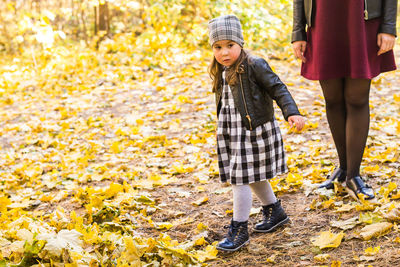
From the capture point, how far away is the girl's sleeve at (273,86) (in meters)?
2.28

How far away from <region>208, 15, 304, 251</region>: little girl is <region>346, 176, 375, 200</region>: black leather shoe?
1.97 ft

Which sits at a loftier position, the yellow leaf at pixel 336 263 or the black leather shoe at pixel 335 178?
the black leather shoe at pixel 335 178

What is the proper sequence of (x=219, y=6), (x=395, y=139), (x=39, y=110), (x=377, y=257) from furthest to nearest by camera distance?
1. (x=219, y=6)
2. (x=39, y=110)
3. (x=395, y=139)
4. (x=377, y=257)

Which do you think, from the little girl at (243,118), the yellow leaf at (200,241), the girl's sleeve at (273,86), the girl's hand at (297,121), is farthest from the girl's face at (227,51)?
the yellow leaf at (200,241)

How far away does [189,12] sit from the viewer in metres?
9.43

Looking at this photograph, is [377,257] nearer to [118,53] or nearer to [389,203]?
[389,203]

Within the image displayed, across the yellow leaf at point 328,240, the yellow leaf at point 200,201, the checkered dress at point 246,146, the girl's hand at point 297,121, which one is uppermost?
the girl's hand at point 297,121

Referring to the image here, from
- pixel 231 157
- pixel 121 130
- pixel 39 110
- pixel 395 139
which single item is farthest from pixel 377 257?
pixel 39 110

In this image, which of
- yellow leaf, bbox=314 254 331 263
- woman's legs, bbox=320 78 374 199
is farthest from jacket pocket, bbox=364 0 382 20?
yellow leaf, bbox=314 254 331 263

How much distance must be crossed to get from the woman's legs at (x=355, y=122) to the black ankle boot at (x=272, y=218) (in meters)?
0.56

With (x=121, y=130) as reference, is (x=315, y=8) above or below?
above

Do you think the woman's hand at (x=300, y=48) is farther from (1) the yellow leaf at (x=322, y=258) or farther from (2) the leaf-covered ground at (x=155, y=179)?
(1) the yellow leaf at (x=322, y=258)

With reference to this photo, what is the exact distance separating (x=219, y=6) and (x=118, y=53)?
8.11 ft

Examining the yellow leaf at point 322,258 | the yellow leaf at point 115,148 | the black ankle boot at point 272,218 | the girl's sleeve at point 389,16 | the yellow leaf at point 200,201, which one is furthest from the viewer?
the yellow leaf at point 115,148
